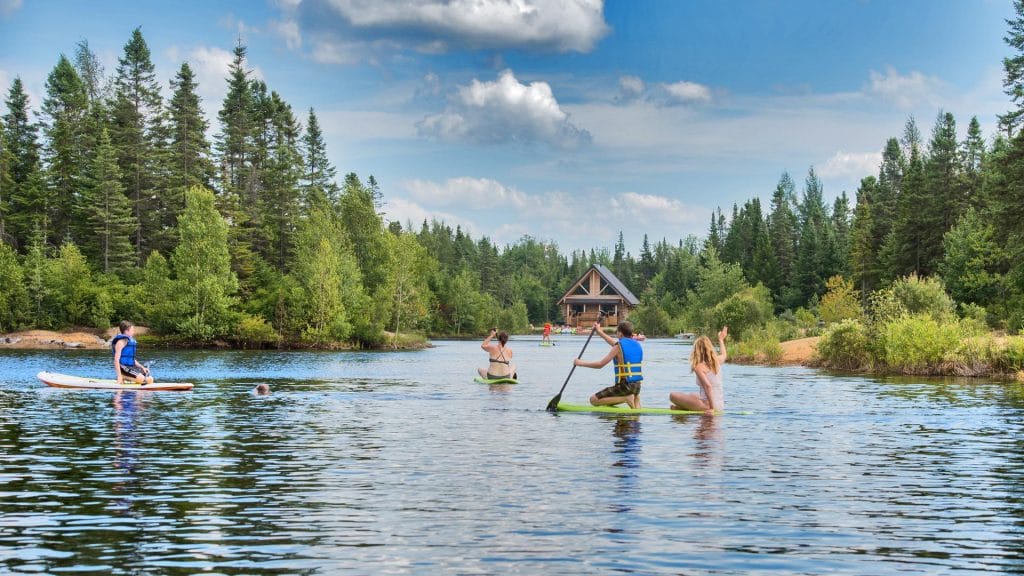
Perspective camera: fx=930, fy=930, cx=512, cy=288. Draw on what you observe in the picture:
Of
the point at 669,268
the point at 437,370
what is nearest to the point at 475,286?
the point at 669,268

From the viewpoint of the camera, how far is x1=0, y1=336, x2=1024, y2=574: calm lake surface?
357 inches

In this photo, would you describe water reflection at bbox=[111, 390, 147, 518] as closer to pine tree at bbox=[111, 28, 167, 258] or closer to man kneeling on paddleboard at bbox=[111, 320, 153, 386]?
man kneeling on paddleboard at bbox=[111, 320, 153, 386]

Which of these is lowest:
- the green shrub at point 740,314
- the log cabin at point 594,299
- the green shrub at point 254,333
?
the green shrub at point 254,333

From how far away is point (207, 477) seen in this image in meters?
13.9

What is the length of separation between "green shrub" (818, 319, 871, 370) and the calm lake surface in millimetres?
17726

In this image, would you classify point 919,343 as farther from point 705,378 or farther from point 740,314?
point 740,314

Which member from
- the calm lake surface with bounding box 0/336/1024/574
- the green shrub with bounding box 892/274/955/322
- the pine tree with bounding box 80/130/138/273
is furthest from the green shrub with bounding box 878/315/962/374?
the pine tree with bounding box 80/130/138/273

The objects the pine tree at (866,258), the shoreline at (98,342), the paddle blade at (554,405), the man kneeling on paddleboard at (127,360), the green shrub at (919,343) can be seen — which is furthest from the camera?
the pine tree at (866,258)

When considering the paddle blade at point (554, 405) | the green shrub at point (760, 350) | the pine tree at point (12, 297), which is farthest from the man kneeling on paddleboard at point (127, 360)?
the pine tree at point (12, 297)

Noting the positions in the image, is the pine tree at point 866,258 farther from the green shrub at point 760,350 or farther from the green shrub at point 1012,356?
the green shrub at point 1012,356

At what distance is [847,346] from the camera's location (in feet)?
149

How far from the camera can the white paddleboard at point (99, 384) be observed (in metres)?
29.5

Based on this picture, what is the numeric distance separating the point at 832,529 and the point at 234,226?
8217 cm

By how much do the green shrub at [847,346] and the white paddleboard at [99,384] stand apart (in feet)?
100
